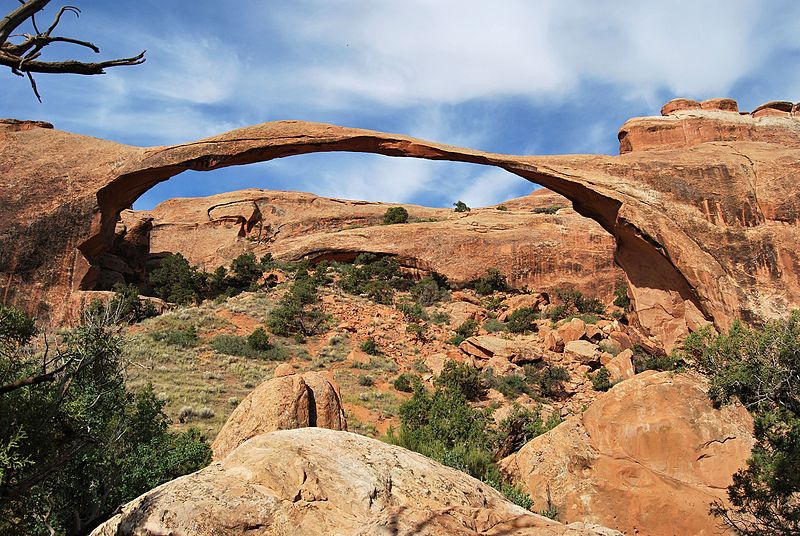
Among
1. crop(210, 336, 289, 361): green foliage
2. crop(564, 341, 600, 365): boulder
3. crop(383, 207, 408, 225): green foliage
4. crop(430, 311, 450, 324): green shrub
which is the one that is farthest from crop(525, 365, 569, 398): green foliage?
crop(383, 207, 408, 225): green foliage

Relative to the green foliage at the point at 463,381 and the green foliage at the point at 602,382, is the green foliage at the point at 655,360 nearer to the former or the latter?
the green foliage at the point at 602,382

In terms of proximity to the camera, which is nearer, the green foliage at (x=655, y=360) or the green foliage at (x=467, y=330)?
the green foliage at (x=655, y=360)

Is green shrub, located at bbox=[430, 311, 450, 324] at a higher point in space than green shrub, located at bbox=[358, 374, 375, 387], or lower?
higher

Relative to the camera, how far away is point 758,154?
1193cm

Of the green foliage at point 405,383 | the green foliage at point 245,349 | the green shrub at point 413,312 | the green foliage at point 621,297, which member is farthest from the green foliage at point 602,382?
the green foliage at point 245,349

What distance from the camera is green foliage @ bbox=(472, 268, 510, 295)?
87.5ft

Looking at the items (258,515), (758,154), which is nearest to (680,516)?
(258,515)

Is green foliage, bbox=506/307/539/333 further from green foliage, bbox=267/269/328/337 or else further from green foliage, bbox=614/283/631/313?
green foliage, bbox=267/269/328/337

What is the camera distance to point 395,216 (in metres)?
36.9

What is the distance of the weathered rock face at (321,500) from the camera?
3387 mm

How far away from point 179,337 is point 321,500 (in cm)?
1547

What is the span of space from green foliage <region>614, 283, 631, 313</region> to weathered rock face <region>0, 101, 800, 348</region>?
374 inches

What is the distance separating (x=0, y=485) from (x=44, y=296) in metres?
14.0

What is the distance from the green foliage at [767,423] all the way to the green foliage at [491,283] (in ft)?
61.2
